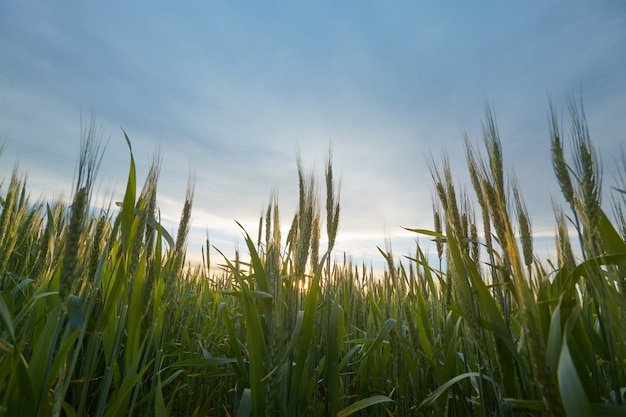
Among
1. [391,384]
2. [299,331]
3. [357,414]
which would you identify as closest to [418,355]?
[391,384]

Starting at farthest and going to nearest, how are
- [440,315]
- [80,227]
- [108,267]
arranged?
1. [440,315]
2. [108,267]
3. [80,227]

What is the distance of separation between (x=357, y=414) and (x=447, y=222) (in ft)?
4.10

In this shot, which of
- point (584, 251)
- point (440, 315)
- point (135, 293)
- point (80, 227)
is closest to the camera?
point (80, 227)

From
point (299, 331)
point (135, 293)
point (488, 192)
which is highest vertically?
point (488, 192)

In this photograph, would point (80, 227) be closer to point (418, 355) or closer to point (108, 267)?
point (108, 267)

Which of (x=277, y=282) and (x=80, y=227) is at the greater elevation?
(x=80, y=227)

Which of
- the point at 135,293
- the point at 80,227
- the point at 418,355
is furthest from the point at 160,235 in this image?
the point at 418,355

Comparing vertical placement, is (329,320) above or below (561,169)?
below

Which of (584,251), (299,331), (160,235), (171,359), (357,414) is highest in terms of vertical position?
(160,235)

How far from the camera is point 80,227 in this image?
40.7 inches

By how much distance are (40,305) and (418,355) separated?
76.6 inches

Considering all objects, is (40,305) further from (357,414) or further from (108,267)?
(357,414)

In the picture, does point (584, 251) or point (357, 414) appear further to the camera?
point (357, 414)

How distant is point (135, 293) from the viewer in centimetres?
134
